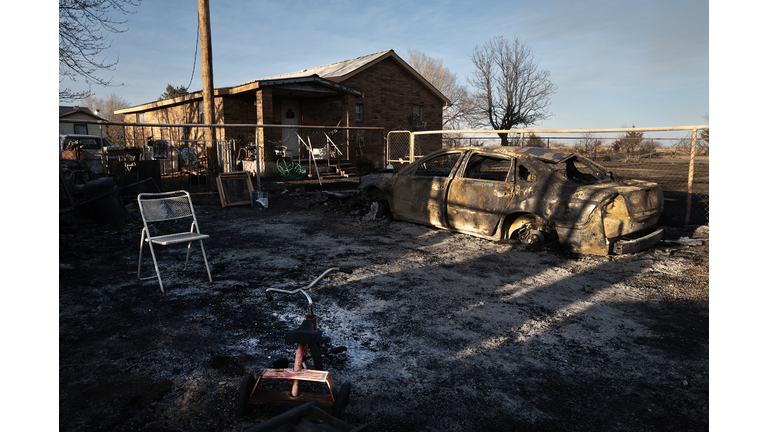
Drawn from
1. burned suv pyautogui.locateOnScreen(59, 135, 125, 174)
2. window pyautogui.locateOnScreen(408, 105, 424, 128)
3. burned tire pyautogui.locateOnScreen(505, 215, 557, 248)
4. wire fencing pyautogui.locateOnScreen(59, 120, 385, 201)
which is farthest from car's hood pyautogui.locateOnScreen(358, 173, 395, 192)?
window pyautogui.locateOnScreen(408, 105, 424, 128)

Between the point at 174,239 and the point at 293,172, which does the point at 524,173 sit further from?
the point at 293,172

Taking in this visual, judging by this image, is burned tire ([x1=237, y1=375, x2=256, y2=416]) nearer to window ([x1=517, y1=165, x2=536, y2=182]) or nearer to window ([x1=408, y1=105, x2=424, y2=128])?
window ([x1=517, y1=165, x2=536, y2=182])

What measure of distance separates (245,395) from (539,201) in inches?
185

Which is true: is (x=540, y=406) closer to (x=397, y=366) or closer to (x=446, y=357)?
(x=446, y=357)

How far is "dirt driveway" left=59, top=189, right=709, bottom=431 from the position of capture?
2.56m

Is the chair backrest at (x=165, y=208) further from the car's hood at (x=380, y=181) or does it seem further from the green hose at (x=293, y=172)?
the green hose at (x=293, y=172)

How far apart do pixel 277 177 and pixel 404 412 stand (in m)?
14.9

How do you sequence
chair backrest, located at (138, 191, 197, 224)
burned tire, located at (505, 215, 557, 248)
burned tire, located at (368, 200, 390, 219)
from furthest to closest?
burned tire, located at (368, 200, 390, 219)
burned tire, located at (505, 215, 557, 248)
chair backrest, located at (138, 191, 197, 224)

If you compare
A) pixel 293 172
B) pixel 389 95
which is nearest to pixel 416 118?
pixel 389 95

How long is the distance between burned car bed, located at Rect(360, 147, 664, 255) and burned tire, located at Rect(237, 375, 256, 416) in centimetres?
461

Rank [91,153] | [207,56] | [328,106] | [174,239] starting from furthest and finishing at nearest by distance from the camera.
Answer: [328,106] < [207,56] < [91,153] < [174,239]

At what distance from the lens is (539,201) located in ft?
19.4

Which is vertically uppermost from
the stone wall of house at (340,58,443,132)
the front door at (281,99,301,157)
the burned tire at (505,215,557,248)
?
the stone wall of house at (340,58,443,132)

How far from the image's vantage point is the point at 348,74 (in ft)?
64.5
